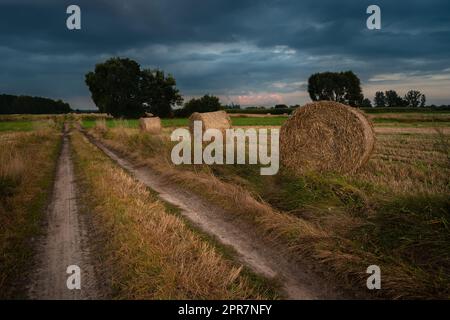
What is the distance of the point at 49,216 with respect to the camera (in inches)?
296

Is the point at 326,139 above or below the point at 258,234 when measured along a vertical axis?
above

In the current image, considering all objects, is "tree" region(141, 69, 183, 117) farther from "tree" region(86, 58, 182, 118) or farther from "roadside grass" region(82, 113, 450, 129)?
"roadside grass" region(82, 113, 450, 129)

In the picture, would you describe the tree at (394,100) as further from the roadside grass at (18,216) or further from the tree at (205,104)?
the roadside grass at (18,216)

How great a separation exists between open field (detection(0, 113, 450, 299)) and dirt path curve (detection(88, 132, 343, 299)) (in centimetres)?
2

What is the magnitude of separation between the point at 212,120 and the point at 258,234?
16.1 meters

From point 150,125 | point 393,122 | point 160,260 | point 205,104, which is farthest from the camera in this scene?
point 205,104

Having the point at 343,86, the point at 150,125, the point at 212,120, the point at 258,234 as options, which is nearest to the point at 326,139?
the point at 258,234

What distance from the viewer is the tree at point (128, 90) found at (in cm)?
7081

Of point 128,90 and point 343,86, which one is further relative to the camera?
point 128,90

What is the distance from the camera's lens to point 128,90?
71.4 meters

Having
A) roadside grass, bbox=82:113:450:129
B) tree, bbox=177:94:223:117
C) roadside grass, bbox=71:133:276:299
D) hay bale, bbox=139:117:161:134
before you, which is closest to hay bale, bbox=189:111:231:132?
roadside grass, bbox=82:113:450:129

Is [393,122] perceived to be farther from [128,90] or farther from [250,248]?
[128,90]

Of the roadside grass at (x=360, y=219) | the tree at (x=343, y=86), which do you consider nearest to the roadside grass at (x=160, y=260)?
the roadside grass at (x=360, y=219)

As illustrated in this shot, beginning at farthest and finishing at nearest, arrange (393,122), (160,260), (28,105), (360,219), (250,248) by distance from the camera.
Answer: (28,105)
(393,122)
(360,219)
(250,248)
(160,260)
